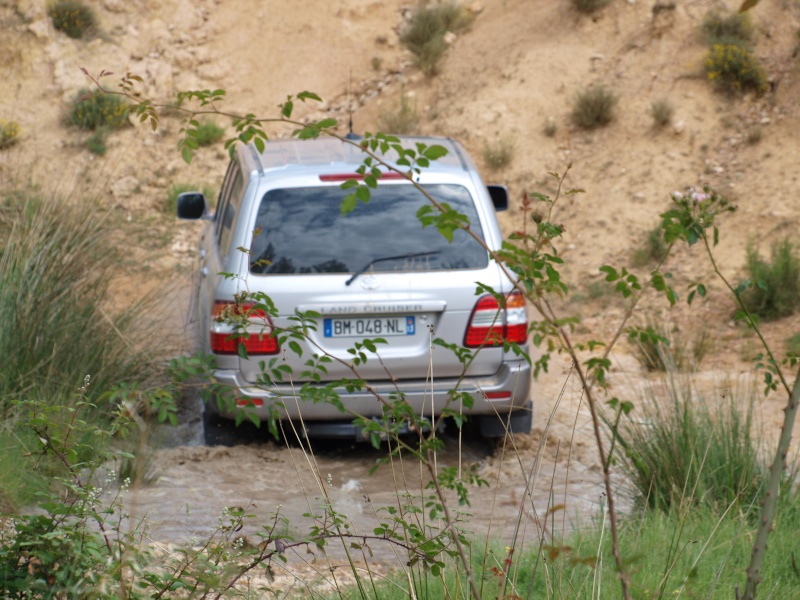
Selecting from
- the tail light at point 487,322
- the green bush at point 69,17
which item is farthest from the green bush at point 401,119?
the tail light at point 487,322

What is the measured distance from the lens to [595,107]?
559 inches

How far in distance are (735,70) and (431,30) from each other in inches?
225

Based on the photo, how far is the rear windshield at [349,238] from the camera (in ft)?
17.4

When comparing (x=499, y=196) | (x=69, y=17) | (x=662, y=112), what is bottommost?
(x=499, y=196)

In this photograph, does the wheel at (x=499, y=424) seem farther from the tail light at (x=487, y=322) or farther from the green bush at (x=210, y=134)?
the green bush at (x=210, y=134)

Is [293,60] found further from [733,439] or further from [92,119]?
[733,439]

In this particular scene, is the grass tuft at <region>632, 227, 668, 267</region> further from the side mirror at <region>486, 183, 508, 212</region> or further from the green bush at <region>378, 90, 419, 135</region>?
the side mirror at <region>486, 183, 508, 212</region>

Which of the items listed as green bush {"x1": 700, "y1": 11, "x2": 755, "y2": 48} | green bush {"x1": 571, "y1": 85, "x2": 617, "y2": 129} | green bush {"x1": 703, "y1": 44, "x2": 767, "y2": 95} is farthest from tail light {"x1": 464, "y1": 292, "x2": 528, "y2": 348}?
green bush {"x1": 700, "y1": 11, "x2": 755, "y2": 48}

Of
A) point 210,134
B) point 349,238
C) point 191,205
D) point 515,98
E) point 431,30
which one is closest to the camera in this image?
point 349,238

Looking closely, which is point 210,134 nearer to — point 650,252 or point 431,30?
point 431,30

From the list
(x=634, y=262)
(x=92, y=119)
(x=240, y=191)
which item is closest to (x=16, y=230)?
(x=240, y=191)

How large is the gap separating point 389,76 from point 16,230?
12.6m

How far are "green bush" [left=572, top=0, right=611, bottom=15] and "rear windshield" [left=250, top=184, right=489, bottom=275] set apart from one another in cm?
1164

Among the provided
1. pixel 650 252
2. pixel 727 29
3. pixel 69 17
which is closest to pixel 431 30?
pixel 727 29
